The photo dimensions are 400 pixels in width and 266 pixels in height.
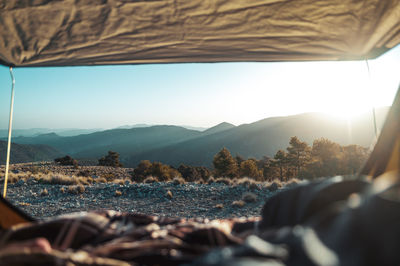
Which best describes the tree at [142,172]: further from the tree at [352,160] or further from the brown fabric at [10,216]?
the brown fabric at [10,216]

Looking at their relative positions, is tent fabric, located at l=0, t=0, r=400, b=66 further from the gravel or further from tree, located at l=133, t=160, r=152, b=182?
tree, located at l=133, t=160, r=152, b=182

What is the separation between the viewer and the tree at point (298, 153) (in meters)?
34.9

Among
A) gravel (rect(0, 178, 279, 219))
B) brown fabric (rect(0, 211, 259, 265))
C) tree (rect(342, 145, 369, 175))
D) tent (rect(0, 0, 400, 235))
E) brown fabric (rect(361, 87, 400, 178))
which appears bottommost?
tree (rect(342, 145, 369, 175))

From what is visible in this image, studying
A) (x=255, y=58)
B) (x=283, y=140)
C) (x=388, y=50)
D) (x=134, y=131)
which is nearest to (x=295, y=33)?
(x=255, y=58)

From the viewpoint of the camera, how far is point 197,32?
2.54 m

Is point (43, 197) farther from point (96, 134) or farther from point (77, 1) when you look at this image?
point (96, 134)

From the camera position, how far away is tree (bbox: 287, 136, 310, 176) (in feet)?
114

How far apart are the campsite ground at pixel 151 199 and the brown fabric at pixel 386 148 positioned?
155 inches

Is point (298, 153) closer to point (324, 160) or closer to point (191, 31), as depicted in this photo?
point (324, 160)

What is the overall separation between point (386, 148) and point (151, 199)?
250 inches

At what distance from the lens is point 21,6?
2166 mm

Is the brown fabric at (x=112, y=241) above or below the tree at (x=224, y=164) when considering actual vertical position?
above

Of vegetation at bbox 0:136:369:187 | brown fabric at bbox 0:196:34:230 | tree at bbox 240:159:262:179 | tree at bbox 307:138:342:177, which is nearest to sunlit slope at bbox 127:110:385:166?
tree at bbox 240:159:262:179

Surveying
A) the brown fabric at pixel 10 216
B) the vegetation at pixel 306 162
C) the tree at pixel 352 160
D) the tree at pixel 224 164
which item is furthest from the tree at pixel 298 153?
the brown fabric at pixel 10 216
